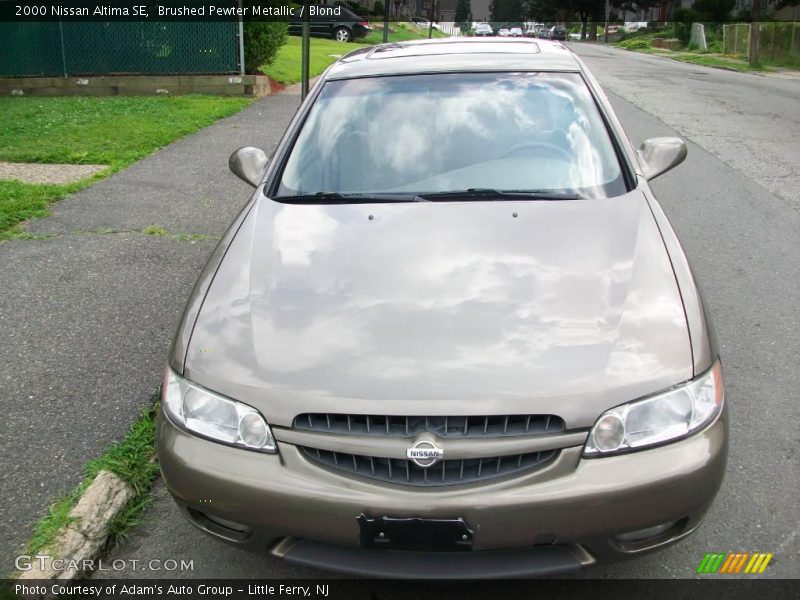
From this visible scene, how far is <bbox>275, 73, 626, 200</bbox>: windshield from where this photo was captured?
3.41m

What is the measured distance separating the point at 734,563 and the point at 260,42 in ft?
44.6

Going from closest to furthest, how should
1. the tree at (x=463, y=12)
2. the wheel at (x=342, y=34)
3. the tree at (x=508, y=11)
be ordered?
the wheel at (x=342, y=34) < the tree at (x=463, y=12) < the tree at (x=508, y=11)

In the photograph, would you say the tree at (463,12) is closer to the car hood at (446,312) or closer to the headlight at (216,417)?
the car hood at (446,312)

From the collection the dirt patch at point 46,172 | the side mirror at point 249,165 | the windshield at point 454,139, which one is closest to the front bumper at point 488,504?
the windshield at point 454,139

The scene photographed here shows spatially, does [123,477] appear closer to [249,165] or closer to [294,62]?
[249,165]

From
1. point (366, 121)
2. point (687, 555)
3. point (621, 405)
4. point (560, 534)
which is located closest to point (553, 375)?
point (621, 405)

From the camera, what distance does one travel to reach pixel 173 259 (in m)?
5.61

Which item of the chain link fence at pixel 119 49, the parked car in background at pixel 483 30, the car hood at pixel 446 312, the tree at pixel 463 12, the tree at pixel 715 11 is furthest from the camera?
the tree at pixel 463 12

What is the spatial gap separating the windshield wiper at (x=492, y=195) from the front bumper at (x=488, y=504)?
1.22 metres

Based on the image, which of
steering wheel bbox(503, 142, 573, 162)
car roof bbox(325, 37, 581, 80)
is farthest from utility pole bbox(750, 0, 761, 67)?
steering wheel bbox(503, 142, 573, 162)

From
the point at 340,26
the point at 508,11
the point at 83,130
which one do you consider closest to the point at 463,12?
the point at 508,11

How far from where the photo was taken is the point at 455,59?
4035 millimetres

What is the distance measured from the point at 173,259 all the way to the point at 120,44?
10013 mm

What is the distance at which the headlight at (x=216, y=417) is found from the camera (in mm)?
2338
